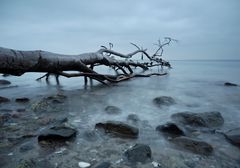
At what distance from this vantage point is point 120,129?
3064mm

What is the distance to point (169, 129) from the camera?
3.11m


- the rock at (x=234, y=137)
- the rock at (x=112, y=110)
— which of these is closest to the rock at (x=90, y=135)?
the rock at (x=112, y=110)

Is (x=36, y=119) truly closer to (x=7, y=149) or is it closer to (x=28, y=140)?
(x=28, y=140)

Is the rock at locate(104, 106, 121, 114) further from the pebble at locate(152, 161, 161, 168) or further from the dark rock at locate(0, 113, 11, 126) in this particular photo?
the pebble at locate(152, 161, 161, 168)

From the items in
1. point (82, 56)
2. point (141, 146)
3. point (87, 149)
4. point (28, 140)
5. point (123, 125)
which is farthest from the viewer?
point (82, 56)

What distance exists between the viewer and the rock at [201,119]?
3494mm

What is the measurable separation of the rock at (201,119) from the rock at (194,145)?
99cm

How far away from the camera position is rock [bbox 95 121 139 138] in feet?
9.75

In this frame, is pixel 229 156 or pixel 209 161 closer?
pixel 209 161

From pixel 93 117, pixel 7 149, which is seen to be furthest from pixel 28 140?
pixel 93 117

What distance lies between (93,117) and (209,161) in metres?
2.45

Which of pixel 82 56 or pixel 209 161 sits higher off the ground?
pixel 82 56

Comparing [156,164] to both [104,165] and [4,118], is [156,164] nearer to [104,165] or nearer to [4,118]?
[104,165]

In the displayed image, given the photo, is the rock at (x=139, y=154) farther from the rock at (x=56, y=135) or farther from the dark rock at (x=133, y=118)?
the dark rock at (x=133, y=118)
